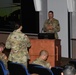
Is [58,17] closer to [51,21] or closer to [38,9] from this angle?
[38,9]

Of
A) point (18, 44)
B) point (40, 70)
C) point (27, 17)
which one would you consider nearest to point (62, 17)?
point (27, 17)

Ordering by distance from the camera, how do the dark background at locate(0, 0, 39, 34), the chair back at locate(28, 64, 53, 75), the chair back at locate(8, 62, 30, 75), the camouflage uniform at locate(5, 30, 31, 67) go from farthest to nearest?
the dark background at locate(0, 0, 39, 34), the camouflage uniform at locate(5, 30, 31, 67), the chair back at locate(8, 62, 30, 75), the chair back at locate(28, 64, 53, 75)

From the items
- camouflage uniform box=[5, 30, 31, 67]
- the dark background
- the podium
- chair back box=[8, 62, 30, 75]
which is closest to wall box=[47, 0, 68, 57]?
the dark background

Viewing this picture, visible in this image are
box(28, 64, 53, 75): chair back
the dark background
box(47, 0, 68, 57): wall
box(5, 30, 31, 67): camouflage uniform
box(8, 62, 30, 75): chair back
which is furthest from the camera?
the dark background

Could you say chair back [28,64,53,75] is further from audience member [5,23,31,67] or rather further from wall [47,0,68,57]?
wall [47,0,68,57]

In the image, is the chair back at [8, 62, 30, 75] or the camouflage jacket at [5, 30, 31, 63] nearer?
the chair back at [8, 62, 30, 75]

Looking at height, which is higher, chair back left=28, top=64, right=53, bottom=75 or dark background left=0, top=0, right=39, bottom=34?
dark background left=0, top=0, right=39, bottom=34

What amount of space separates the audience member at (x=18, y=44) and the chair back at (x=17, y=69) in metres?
1.45

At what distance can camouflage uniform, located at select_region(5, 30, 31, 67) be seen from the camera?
22.1ft

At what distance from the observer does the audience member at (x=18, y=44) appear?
22.1ft

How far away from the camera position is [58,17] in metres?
10.4

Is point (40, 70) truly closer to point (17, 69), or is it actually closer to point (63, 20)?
point (17, 69)

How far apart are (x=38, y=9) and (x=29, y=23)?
1.47 m

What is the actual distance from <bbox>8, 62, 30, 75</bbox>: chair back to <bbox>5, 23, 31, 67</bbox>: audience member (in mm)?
1450
